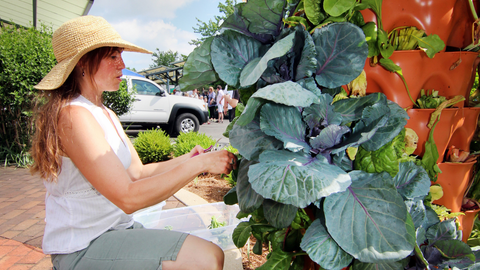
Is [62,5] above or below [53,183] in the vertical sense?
above

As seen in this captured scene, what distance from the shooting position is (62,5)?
9023 millimetres

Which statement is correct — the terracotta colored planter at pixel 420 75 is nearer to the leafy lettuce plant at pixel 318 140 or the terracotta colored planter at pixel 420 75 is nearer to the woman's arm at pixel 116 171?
the leafy lettuce plant at pixel 318 140

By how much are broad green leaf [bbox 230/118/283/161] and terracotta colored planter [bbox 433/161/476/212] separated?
2.28 feet

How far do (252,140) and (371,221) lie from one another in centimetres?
39

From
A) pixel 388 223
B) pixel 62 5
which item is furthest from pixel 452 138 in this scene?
pixel 62 5

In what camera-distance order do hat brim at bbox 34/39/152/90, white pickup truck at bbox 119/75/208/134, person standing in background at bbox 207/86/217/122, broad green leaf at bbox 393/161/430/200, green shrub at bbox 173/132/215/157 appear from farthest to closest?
person standing in background at bbox 207/86/217/122, white pickup truck at bbox 119/75/208/134, green shrub at bbox 173/132/215/157, hat brim at bbox 34/39/152/90, broad green leaf at bbox 393/161/430/200

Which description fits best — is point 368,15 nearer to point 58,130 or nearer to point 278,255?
point 278,255

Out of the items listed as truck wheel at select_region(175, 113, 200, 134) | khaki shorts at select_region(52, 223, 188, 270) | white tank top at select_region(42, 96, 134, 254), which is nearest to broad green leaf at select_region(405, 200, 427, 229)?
khaki shorts at select_region(52, 223, 188, 270)

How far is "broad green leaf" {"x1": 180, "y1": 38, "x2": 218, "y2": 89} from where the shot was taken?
935 mm

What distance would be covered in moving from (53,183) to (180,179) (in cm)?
69

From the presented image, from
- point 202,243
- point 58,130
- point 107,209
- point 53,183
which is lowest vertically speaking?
point 202,243

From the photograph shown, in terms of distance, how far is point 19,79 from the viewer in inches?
213

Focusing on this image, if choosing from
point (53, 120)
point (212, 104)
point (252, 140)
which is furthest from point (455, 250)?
point (212, 104)

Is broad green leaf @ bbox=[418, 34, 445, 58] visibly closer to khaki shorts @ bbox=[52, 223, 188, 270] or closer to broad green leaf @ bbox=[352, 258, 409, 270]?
broad green leaf @ bbox=[352, 258, 409, 270]
